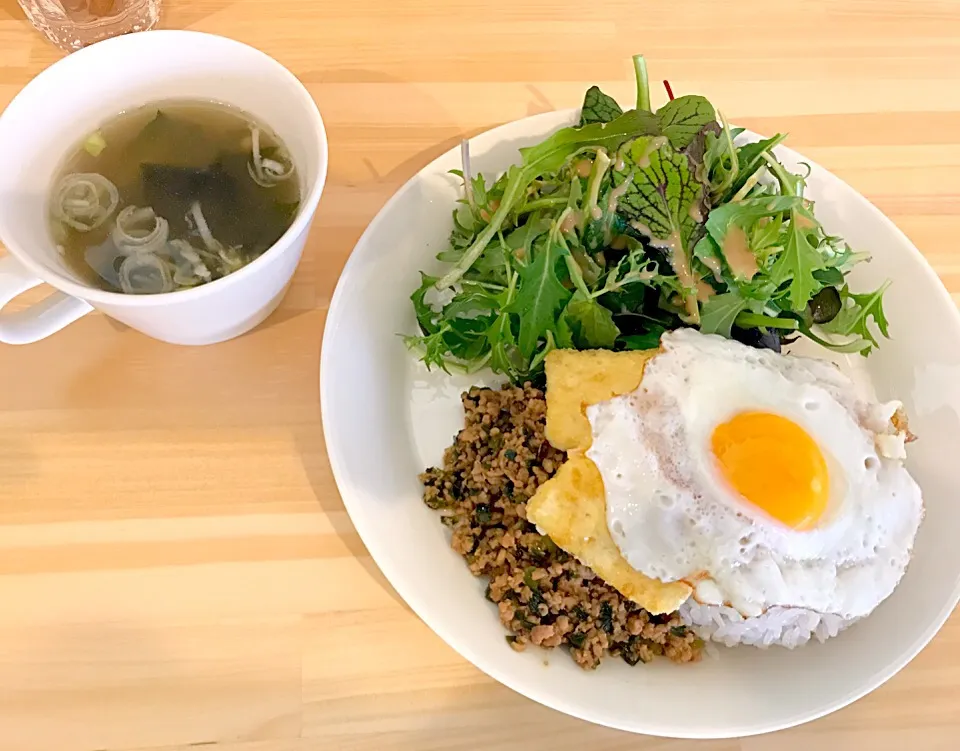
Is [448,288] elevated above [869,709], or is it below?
above

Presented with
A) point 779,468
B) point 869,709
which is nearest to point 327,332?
point 779,468

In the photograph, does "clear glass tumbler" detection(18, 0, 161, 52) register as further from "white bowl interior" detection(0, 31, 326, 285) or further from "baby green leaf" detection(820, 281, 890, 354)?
"baby green leaf" detection(820, 281, 890, 354)

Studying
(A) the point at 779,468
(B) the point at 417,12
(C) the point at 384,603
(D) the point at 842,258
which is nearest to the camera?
(A) the point at 779,468

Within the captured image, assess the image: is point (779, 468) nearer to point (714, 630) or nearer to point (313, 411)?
point (714, 630)

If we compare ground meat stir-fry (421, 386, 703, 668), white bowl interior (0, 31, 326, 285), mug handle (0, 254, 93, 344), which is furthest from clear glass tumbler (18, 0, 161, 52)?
ground meat stir-fry (421, 386, 703, 668)

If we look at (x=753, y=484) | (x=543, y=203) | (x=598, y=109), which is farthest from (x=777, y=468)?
(x=598, y=109)

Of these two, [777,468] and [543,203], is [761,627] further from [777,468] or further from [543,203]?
[543,203]
